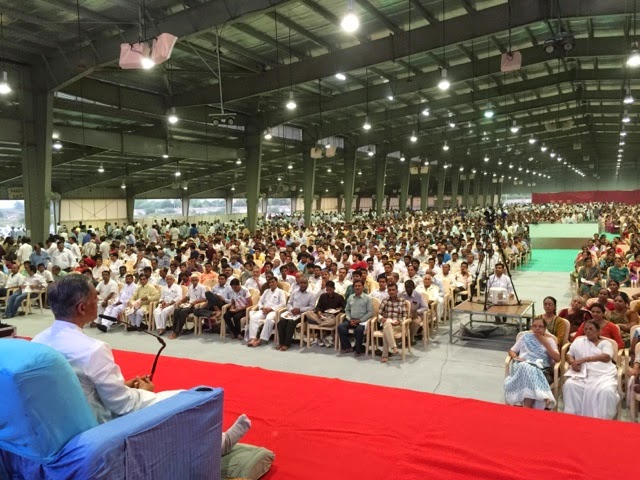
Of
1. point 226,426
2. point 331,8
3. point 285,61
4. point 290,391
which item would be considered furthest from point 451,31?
point 226,426

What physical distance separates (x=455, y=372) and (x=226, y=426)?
311 centimetres

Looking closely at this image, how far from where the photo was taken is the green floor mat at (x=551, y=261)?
15312 mm

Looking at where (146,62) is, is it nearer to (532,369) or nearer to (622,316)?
(532,369)

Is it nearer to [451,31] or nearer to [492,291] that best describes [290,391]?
[492,291]

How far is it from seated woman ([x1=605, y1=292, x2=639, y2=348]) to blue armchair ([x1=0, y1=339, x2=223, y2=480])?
18.1 ft

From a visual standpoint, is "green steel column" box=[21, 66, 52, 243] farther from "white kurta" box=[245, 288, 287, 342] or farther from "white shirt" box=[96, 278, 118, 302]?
"white kurta" box=[245, 288, 287, 342]

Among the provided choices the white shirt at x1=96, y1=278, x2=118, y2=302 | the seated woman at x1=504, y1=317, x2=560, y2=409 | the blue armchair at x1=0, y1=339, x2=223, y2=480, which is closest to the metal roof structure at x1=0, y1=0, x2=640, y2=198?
the white shirt at x1=96, y1=278, x2=118, y2=302

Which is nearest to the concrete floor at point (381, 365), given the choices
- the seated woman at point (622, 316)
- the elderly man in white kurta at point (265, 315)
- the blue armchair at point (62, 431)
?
the elderly man in white kurta at point (265, 315)

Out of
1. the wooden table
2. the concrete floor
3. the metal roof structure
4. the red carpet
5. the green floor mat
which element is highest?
the metal roof structure

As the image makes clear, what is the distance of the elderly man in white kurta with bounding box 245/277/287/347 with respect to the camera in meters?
7.50

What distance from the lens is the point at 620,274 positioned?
932 centimetres

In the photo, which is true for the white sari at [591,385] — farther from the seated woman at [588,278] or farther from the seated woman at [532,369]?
the seated woman at [588,278]

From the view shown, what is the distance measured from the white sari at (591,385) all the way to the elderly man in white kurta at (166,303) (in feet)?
20.1

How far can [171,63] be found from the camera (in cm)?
1274
